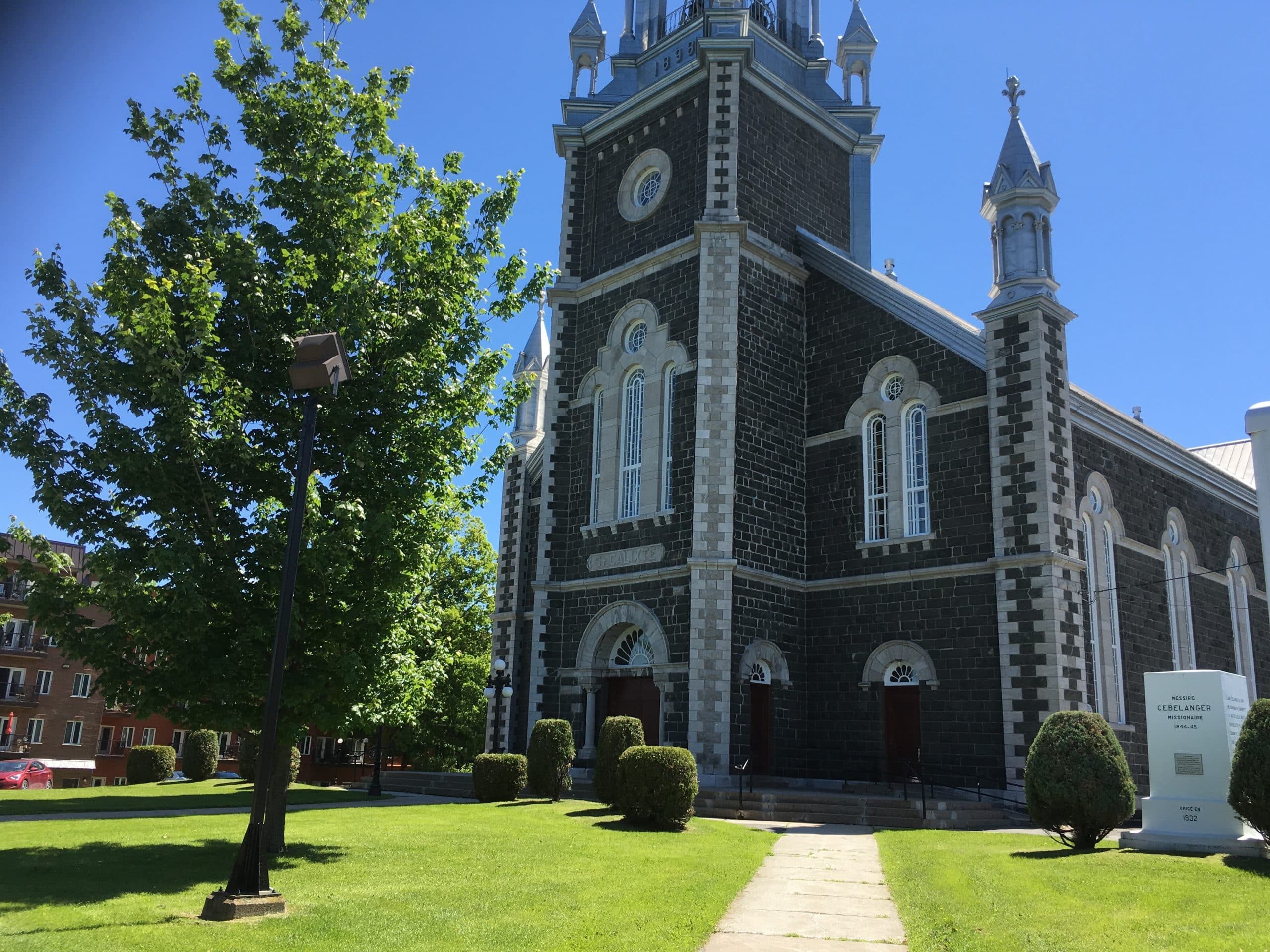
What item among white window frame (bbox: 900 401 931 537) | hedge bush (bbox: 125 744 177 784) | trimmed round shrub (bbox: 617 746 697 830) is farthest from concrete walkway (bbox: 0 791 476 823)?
white window frame (bbox: 900 401 931 537)

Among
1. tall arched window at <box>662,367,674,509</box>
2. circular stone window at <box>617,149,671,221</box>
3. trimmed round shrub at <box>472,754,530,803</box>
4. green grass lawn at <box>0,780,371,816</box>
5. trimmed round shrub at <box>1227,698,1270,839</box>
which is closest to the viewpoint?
trimmed round shrub at <box>1227,698,1270,839</box>

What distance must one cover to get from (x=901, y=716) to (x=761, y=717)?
3.28 m

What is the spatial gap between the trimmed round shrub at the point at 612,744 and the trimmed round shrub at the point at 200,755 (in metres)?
17.2

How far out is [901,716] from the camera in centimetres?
2395

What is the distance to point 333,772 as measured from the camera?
55.4m

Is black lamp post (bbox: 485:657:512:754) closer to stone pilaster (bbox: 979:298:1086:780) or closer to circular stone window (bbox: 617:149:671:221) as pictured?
circular stone window (bbox: 617:149:671:221)

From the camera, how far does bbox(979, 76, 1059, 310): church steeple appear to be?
76.9ft

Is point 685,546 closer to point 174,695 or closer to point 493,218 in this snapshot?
point 493,218

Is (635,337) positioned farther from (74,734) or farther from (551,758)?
(74,734)

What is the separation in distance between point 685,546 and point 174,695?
14101mm

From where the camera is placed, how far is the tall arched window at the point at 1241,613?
100ft

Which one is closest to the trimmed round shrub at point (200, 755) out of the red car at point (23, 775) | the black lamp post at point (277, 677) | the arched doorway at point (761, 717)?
the red car at point (23, 775)

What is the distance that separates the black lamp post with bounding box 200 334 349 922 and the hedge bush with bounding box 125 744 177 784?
25.1 m

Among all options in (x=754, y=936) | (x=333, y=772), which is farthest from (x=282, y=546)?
(x=333, y=772)
